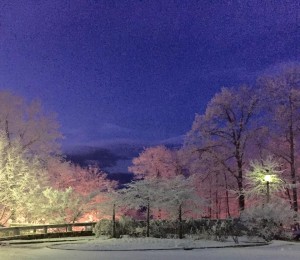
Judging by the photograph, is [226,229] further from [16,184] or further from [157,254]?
[16,184]

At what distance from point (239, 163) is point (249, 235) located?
1334cm

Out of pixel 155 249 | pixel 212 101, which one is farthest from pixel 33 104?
pixel 155 249

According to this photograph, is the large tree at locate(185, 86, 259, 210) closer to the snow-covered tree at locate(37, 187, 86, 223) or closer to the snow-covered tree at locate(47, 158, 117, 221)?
the snow-covered tree at locate(47, 158, 117, 221)

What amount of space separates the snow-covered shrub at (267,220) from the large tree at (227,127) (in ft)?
39.7

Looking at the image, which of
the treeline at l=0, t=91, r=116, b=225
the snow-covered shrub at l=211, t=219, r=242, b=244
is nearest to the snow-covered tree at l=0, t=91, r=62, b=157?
the treeline at l=0, t=91, r=116, b=225

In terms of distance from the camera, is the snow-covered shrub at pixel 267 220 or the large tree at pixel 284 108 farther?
the large tree at pixel 284 108

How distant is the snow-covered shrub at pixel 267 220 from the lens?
29003 mm

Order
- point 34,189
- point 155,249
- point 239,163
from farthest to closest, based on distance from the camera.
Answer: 1. point 239,163
2. point 34,189
3. point 155,249

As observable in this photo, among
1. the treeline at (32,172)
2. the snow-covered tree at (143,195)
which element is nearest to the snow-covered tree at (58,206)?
the treeline at (32,172)

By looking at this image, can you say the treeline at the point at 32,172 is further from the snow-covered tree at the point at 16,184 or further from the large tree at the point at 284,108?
the large tree at the point at 284,108

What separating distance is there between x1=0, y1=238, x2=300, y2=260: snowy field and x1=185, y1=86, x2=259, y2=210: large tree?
1720 centimetres

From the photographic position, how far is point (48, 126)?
45.9 m

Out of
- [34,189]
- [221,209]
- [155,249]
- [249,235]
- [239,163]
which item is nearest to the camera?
[155,249]

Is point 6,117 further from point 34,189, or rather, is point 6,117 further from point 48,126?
point 34,189
